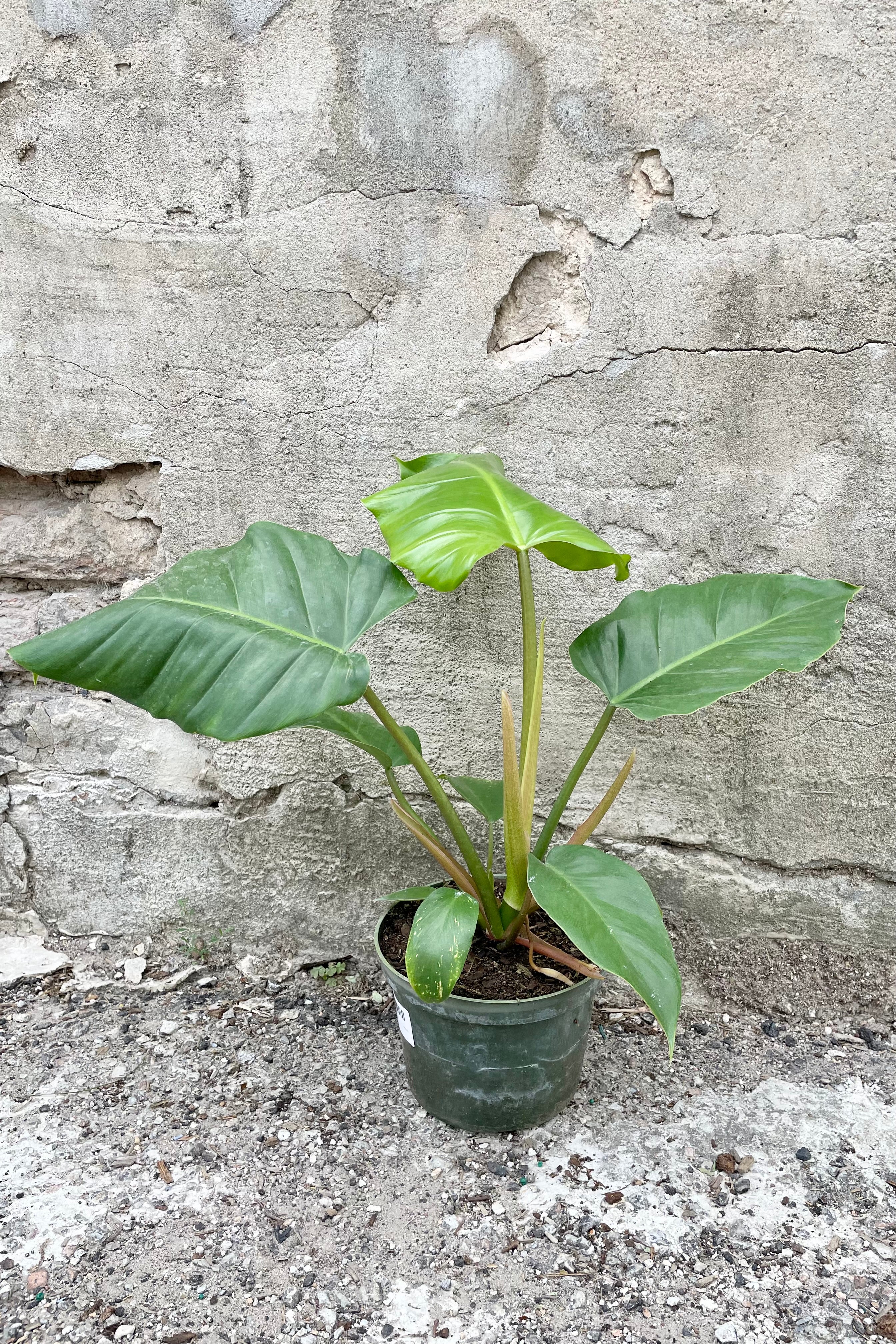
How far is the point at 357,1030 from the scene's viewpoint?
71.5 inches

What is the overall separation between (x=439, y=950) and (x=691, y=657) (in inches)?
23.2

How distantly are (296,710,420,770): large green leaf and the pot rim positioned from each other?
0.32m

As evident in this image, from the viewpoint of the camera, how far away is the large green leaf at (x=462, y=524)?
1.16 m

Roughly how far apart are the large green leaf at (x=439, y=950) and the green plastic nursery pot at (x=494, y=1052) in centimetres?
12

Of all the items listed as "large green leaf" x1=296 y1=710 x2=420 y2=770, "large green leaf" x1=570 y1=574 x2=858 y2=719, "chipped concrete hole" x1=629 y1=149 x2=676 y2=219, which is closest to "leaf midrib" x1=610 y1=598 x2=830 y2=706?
"large green leaf" x1=570 y1=574 x2=858 y2=719

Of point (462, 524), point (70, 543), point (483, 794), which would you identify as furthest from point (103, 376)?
point (483, 794)

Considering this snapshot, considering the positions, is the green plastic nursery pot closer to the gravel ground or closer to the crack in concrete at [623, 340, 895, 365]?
the gravel ground

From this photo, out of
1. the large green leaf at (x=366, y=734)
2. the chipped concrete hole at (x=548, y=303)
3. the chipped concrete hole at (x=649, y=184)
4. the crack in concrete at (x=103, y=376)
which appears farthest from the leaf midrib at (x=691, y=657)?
the crack in concrete at (x=103, y=376)

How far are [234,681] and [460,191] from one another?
927 mm

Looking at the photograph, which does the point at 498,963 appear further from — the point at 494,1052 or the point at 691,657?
the point at 691,657

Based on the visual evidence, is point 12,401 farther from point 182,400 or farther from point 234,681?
point 234,681

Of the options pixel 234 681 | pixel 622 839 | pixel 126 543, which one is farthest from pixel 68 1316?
pixel 126 543

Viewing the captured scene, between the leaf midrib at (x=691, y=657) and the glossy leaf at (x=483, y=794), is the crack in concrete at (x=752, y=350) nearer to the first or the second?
the leaf midrib at (x=691, y=657)

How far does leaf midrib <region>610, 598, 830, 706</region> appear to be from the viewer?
1448mm
